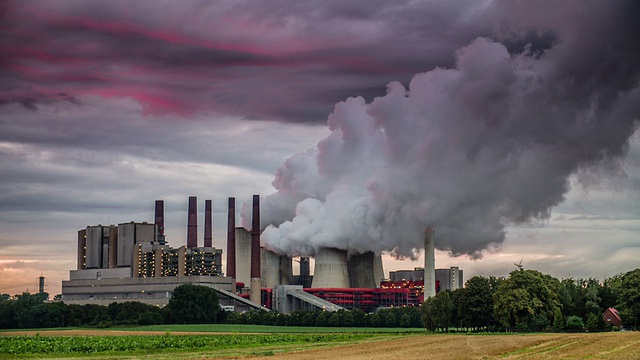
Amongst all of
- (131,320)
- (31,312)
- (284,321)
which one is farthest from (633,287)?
(31,312)

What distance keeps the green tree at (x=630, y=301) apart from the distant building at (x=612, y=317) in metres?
4.35

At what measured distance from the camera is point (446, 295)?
5891 inches

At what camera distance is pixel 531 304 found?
13038 cm

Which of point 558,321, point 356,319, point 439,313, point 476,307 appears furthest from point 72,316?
point 558,321

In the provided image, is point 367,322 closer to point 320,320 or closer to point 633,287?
point 320,320

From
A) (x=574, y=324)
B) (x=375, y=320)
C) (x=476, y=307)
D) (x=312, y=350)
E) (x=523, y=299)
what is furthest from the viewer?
A: (x=375, y=320)

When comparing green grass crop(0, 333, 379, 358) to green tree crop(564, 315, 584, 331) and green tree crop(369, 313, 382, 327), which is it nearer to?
green tree crop(564, 315, 584, 331)

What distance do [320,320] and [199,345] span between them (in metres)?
94.1

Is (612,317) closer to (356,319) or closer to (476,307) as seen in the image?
(476,307)

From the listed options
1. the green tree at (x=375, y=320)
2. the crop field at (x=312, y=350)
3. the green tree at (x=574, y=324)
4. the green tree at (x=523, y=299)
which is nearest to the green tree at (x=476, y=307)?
the green tree at (x=523, y=299)

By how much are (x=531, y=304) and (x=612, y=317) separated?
15633 millimetres

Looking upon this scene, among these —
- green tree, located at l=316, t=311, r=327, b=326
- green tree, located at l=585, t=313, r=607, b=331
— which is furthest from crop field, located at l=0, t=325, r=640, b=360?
green tree, located at l=316, t=311, r=327, b=326

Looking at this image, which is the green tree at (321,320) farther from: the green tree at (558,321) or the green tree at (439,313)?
the green tree at (558,321)

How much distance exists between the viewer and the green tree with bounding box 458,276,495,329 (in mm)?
142000
